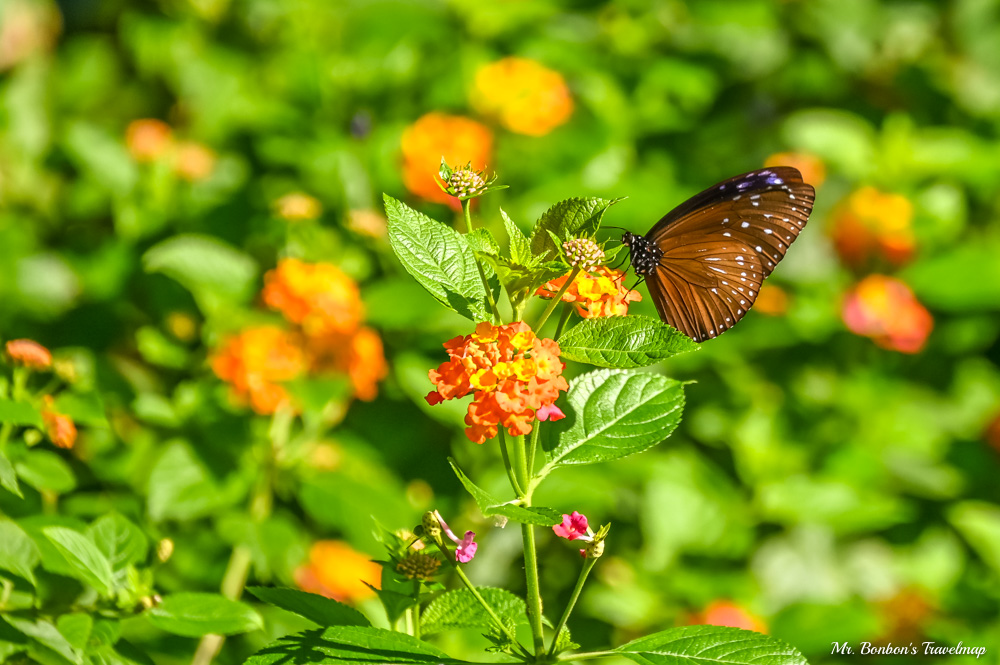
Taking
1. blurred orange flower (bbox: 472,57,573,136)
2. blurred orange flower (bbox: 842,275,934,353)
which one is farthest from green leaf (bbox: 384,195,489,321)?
blurred orange flower (bbox: 842,275,934,353)

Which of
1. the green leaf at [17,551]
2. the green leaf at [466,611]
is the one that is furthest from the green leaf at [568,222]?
the green leaf at [17,551]

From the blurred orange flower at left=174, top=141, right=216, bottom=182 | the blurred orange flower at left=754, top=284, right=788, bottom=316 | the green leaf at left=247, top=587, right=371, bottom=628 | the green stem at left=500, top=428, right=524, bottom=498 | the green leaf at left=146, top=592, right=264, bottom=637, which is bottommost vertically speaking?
the green leaf at left=146, top=592, right=264, bottom=637

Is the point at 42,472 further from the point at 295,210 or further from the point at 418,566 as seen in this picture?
the point at 295,210

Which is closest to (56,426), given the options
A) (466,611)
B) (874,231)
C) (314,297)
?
(314,297)

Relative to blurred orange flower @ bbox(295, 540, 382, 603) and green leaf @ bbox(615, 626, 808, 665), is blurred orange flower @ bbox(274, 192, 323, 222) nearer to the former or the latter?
blurred orange flower @ bbox(295, 540, 382, 603)

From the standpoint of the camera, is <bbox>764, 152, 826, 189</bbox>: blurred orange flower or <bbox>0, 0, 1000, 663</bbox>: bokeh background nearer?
<bbox>0, 0, 1000, 663</bbox>: bokeh background

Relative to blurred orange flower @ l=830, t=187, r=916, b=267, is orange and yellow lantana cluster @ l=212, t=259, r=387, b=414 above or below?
below

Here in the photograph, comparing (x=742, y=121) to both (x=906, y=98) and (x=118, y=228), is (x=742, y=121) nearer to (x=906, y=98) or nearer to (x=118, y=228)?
(x=906, y=98)
